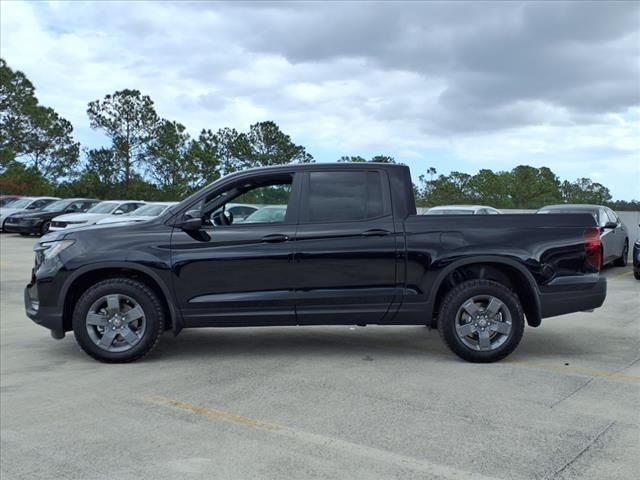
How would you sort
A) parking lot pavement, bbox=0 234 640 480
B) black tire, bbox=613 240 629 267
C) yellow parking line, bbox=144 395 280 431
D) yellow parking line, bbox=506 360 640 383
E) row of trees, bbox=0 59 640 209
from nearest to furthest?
parking lot pavement, bbox=0 234 640 480, yellow parking line, bbox=144 395 280 431, yellow parking line, bbox=506 360 640 383, black tire, bbox=613 240 629 267, row of trees, bbox=0 59 640 209

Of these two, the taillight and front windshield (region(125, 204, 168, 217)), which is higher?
front windshield (region(125, 204, 168, 217))

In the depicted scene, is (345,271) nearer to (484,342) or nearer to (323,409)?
(484,342)

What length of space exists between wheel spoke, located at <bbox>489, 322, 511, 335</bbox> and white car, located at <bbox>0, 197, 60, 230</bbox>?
26.2 m

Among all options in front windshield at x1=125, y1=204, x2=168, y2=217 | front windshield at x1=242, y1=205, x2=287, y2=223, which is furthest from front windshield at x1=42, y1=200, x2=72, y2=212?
front windshield at x1=242, y1=205, x2=287, y2=223

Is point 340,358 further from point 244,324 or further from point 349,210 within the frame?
point 349,210

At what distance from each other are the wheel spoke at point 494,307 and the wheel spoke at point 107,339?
11.8 feet

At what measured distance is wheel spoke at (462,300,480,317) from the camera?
6023 millimetres

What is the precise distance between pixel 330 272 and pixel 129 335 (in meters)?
2.05

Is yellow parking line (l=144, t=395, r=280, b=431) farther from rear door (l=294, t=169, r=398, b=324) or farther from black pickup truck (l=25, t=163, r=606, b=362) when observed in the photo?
rear door (l=294, t=169, r=398, b=324)

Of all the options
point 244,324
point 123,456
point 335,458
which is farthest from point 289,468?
point 244,324

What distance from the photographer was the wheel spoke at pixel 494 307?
6012 mm

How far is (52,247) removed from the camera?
644cm

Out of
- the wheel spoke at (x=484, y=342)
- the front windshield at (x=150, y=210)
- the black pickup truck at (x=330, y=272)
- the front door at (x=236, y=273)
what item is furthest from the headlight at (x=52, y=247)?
the front windshield at (x=150, y=210)

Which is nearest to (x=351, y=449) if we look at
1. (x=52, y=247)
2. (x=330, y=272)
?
(x=330, y=272)
